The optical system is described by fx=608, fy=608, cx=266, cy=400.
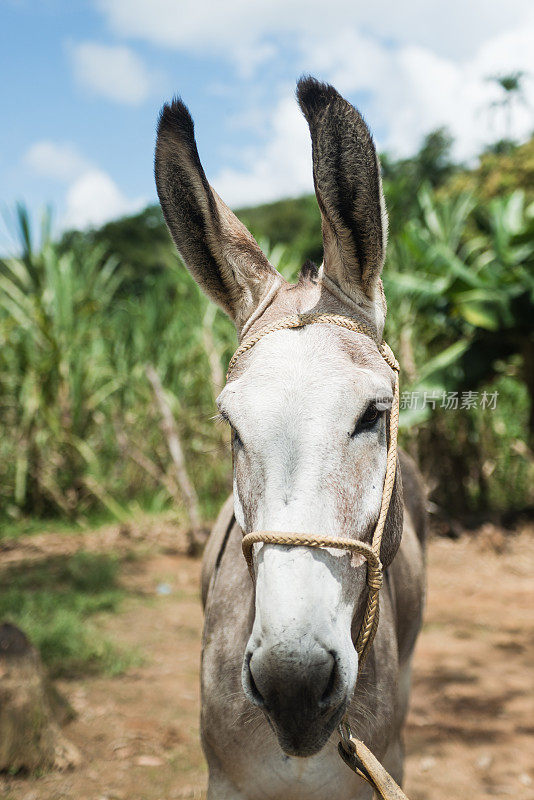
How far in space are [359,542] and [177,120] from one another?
1356 millimetres

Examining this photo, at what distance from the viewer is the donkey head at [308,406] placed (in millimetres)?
1291

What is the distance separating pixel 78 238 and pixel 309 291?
8803 mm

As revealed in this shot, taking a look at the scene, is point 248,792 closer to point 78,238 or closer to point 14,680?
point 14,680

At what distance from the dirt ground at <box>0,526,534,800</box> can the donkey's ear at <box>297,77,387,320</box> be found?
9.07ft

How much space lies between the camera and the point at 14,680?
3.16 metres

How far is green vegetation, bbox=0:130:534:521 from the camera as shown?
25.1ft

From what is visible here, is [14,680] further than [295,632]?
Yes

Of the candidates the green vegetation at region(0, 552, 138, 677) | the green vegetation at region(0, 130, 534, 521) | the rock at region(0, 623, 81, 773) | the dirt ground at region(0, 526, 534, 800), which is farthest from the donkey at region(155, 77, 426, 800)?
the green vegetation at region(0, 130, 534, 521)

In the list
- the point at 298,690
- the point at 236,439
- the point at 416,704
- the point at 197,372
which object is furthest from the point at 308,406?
the point at 197,372

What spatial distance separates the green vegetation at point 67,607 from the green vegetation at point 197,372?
1673 millimetres

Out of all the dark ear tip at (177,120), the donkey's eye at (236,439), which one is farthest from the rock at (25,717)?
the dark ear tip at (177,120)

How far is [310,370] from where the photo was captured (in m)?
1.54

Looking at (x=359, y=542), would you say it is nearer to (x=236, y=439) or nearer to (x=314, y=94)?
(x=236, y=439)

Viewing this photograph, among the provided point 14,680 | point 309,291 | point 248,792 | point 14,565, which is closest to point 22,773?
point 14,680
